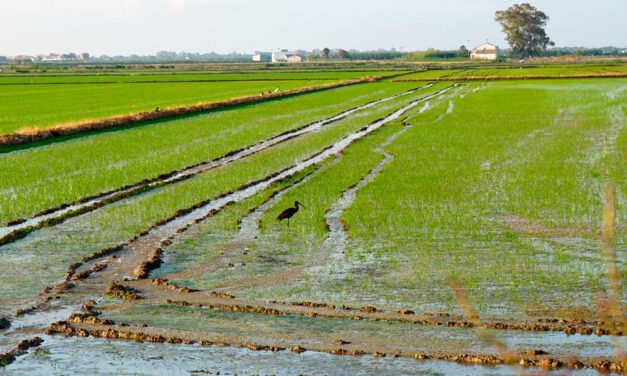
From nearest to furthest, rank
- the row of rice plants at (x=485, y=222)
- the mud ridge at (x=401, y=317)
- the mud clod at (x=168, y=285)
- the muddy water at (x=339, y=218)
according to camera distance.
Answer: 1. the mud ridge at (x=401, y=317)
2. the row of rice plants at (x=485, y=222)
3. the mud clod at (x=168, y=285)
4. the muddy water at (x=339, y=218)

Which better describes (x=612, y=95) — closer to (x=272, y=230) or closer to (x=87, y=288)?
(x=272, y=230)

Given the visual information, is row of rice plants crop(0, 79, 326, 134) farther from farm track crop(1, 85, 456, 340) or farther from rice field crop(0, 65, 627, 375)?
farm track crop(1, 85, 456, 340)

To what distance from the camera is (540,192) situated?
17.1 m

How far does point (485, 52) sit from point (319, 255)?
17450 centimetres

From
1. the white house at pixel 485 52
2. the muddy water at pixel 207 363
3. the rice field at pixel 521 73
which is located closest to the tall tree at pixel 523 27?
the white house at pixel 485 52

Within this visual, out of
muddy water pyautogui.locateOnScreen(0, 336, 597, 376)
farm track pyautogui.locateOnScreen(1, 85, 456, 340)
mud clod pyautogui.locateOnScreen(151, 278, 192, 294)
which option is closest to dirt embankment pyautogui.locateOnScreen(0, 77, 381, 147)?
farm track pyautogui.locateOnScreen(1, 85, 456, 340)

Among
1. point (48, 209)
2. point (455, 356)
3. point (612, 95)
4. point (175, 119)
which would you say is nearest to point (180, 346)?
point (455, 356)

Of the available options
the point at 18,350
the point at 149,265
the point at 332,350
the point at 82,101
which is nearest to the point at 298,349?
the point at 332,350

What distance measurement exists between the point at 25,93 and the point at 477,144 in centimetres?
4018

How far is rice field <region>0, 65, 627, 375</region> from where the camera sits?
25.7ft

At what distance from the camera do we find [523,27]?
160 metres

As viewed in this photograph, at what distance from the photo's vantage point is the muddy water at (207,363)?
23.9 feet

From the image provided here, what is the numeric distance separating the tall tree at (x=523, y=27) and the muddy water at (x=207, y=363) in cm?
15739

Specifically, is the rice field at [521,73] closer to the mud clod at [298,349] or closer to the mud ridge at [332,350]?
the mud ridge at [332,350]
